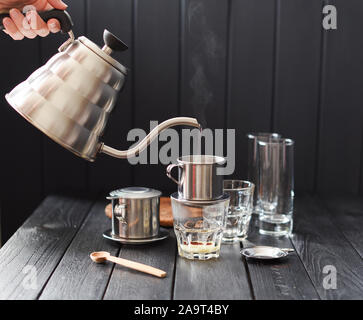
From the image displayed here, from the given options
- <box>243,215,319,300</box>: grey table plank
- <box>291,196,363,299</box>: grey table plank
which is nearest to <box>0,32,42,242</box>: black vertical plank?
<box>291,196,363,299</box>: grey table plank

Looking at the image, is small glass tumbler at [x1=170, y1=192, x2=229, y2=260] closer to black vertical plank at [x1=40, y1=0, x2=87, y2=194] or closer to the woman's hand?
the woman's hand

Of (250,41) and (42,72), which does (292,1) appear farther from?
(42,72)

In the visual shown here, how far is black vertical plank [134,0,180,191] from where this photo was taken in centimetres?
201

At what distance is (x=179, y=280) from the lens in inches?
46.8

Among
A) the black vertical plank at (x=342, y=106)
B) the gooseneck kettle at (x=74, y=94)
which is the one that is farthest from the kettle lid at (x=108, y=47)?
the black vertical plank at (x=342, y=106)

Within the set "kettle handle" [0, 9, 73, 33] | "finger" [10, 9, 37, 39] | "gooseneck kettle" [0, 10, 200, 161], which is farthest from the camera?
"finger" [10, 9, 37, 39]

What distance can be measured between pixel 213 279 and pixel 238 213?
0.93 feet

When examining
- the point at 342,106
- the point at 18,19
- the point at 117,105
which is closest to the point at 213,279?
the point at 18,19

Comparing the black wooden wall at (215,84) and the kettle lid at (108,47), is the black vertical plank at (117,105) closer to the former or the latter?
the black wooden wall at (215,84)

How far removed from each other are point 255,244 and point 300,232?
0.57 feet

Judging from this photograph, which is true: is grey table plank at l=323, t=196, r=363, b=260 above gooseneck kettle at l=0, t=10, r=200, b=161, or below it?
below

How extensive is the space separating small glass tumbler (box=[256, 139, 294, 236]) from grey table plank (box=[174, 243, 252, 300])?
191 millimetres
